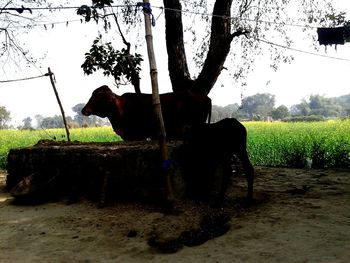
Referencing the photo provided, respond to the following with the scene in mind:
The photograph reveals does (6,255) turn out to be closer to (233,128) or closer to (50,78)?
(233,128)

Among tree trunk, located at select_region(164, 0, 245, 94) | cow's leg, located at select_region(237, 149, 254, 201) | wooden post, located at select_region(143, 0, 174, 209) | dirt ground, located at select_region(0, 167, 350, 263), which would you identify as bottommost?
dirt ground, located at select_region(0, 167, 350, 263)

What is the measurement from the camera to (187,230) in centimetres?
450

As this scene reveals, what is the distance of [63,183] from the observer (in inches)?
261

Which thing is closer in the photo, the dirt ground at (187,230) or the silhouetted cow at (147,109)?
the dirt ground at (187,230)

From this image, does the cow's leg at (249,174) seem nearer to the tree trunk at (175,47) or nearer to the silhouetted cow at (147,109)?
the silhouetted cow at (147,109)

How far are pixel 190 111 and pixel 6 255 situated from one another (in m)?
3.99

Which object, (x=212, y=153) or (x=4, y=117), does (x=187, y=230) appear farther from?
(x=4, y=117)

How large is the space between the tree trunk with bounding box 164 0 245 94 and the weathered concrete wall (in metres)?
2.69

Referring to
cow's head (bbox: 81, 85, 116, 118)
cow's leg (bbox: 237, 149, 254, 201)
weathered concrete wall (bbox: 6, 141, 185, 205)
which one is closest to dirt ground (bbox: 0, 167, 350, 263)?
cow's leg (bbox: 237, 149, 254, 201)

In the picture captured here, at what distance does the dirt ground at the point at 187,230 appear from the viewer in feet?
12.1

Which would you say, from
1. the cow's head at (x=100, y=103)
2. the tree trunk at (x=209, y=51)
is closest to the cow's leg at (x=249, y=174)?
the cow's head at (x=100, y=103)

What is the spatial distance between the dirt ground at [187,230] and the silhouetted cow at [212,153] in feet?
1.28

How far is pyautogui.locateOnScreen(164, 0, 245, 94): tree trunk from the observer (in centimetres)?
847

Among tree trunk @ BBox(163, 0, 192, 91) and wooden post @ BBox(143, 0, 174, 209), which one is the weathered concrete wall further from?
tree trunk @ BBox(163, 0, 192, 91)
